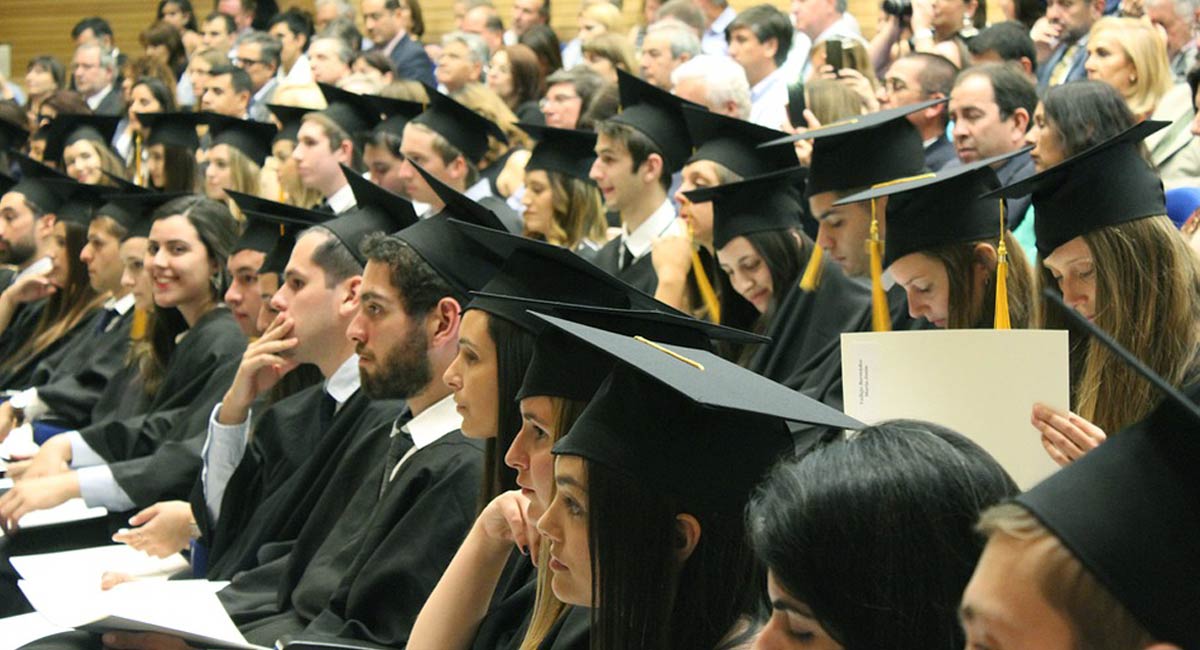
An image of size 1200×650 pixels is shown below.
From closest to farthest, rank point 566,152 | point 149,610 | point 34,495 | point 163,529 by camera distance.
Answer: point 149,610 → point 163,529 → point 34,495 → point 566,152

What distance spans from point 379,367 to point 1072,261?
1.75m

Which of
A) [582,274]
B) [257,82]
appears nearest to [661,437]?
[582,274]

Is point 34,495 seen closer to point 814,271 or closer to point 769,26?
point 814,271

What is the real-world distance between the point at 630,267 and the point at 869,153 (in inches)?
64.7

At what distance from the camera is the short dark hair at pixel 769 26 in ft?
27.4

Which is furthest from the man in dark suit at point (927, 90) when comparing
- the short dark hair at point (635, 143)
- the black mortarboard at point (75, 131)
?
Answer: the black mortarboard at point (75, 131)

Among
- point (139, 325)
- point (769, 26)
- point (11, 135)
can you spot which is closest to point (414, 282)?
point (139, 325)

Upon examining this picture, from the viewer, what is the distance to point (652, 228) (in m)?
6.42

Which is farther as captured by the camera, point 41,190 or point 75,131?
point 75,131

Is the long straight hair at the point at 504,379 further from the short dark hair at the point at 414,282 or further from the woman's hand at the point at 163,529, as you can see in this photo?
the woman's hand at the point at 163,529

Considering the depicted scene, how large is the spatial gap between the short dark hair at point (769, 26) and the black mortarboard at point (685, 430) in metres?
6.26

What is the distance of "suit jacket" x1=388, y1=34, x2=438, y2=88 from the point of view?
462 inches

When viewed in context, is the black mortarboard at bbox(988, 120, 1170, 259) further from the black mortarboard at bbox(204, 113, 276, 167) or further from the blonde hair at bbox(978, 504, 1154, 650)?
the black mortarboard at bbox(204, 113, 276, 167)

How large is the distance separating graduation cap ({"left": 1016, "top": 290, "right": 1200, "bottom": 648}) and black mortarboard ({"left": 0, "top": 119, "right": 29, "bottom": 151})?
37.9 feet
